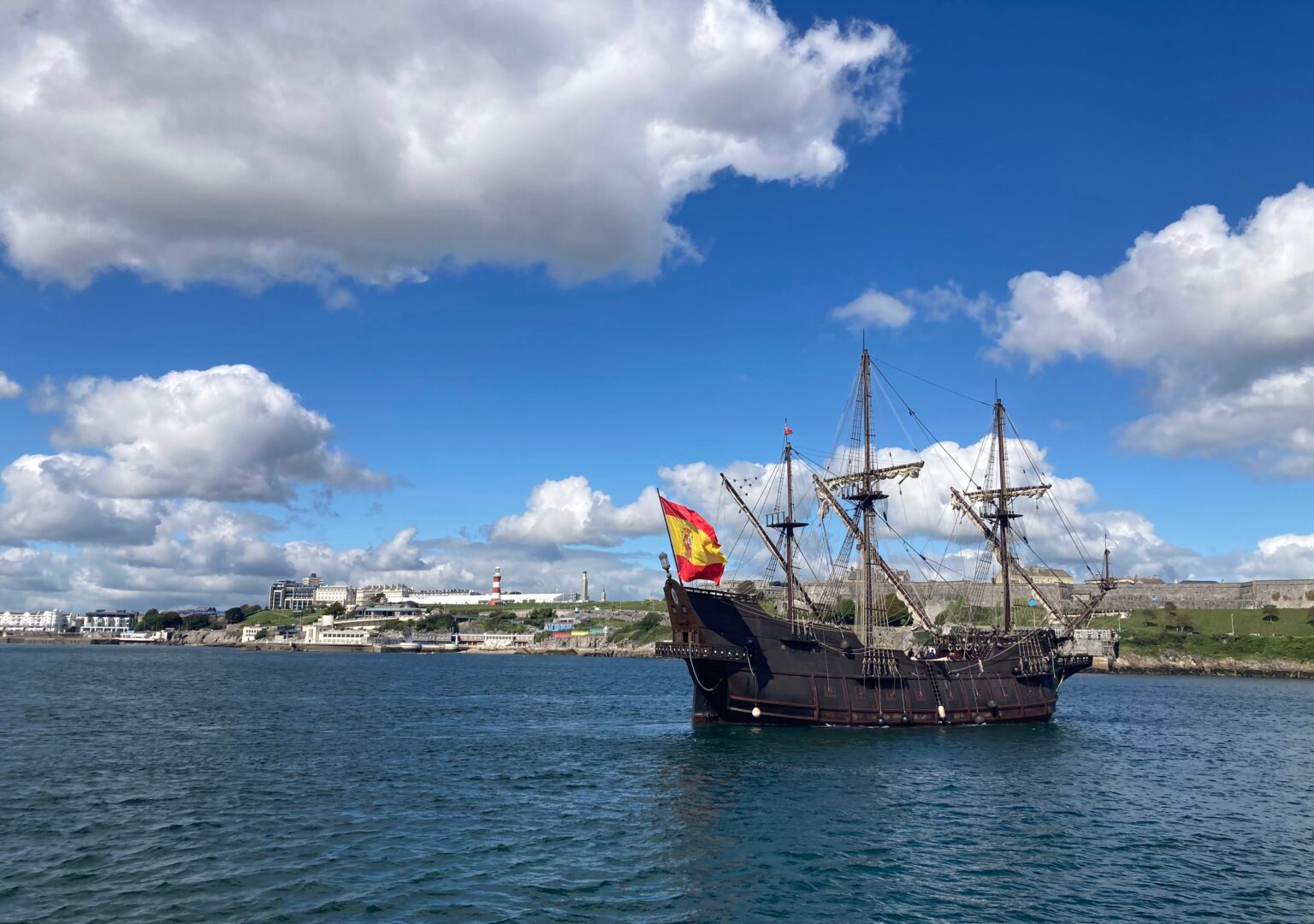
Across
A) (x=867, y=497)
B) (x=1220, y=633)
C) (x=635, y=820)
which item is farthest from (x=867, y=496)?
(x=1220, y=633)

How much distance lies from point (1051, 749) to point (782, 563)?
979 inches

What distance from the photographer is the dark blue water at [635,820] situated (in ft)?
88.9

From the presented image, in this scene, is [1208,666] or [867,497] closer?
[867,497]

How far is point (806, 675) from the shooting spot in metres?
65.9

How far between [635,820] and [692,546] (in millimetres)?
27060

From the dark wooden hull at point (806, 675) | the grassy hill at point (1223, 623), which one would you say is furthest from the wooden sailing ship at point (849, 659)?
the grassy hill at point (1223, 623)

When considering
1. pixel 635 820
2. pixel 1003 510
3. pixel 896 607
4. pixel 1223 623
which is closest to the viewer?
pixel 635 820

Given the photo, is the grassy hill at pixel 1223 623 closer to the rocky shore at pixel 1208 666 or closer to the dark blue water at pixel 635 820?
the rocky shore at pixel 1208 666

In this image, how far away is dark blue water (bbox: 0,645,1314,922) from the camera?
27.1 m

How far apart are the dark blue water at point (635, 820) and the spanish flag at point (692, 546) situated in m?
11.8

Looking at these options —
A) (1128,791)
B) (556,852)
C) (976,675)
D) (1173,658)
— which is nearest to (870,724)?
(976,675)

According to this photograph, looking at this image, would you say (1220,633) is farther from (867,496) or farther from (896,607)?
(867,496)

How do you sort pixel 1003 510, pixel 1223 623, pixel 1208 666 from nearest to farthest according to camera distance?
pixel 1003 510, pixel 1208 666, pixel 1223 623

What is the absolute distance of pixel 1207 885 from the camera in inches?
1183
